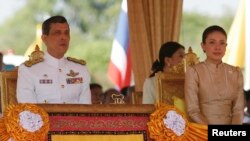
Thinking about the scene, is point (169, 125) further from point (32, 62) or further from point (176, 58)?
point (176, 58)

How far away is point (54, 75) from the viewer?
199 inches

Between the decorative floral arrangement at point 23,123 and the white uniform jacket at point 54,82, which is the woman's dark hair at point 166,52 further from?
the decorative floral arrangement at point 23,123

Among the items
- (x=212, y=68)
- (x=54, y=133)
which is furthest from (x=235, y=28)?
(x=54, y=133)

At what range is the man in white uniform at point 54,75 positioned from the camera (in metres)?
4.94

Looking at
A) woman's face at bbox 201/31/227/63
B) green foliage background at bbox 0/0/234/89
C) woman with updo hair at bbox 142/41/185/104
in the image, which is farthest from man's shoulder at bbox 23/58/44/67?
green foliage background at bbox 0/0/234/89

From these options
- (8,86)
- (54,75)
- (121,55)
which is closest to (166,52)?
(54,75)

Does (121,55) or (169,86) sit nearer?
(169,86)

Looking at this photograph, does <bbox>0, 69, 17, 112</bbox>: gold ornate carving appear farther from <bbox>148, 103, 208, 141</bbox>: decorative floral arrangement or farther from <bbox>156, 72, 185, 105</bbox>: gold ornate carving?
<bbox>148, 103, 208, 141</bbox>: decorative floral arrangement

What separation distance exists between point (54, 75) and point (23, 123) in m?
0.96

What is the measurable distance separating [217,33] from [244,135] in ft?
2.65

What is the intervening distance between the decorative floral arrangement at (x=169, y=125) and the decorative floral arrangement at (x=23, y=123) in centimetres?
66

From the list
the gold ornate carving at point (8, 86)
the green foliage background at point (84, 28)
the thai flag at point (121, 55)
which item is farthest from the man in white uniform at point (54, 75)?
the green foliage background at point (84, 28)

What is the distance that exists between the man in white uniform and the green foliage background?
12.9 meters

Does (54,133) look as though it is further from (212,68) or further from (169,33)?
(169,33)
